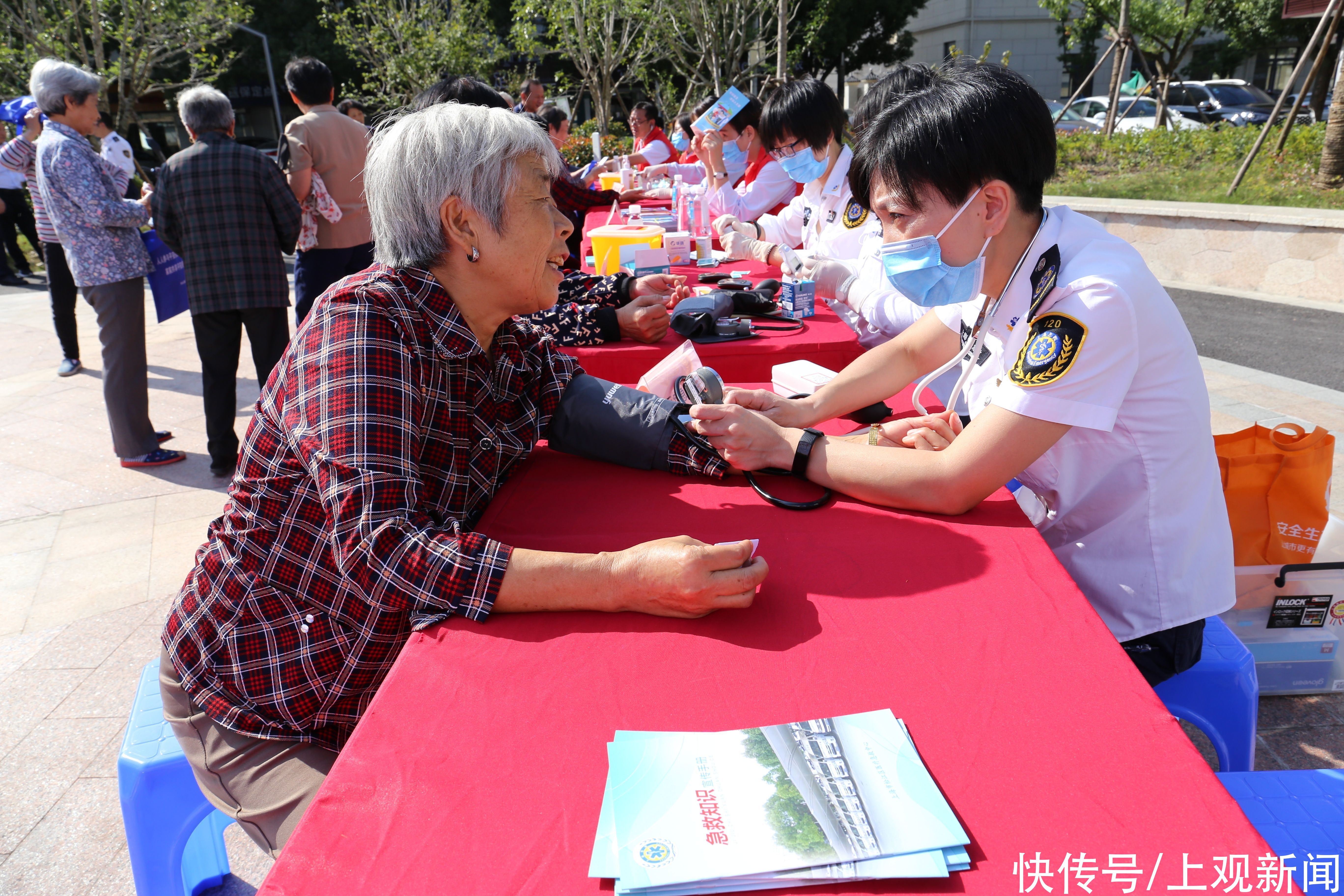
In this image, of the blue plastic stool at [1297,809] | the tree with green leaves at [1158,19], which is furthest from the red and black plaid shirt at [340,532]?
the tree with green leaves at [1158,19]

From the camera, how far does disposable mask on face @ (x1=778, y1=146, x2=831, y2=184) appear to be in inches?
169

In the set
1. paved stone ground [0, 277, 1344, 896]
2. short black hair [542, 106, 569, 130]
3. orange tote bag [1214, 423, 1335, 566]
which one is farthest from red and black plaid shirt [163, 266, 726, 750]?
short black hair [542, 106, 569, 130]

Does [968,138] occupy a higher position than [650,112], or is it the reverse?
[650,112]

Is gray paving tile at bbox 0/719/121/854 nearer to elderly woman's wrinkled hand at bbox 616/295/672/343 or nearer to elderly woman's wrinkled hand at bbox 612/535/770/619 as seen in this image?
elderly woman's wrinkled hand at bbox 612/535/770/619

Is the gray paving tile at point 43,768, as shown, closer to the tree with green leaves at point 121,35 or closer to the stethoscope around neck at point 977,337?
the stethoscope around neck at point 977,337

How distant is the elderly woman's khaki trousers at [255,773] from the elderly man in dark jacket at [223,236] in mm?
3123

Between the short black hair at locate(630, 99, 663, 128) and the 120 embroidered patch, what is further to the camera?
the short black hair at locate(630, 99, 663, 128)

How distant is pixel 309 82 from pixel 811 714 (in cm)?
497

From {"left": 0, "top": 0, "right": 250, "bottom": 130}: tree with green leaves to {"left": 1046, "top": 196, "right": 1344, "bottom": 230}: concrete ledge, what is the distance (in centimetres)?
1276

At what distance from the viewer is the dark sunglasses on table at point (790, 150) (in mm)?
4270

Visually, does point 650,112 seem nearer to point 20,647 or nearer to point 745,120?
point 745,120

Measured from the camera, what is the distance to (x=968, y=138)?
1555 millimetres

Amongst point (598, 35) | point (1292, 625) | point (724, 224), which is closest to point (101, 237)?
point (724, 224)

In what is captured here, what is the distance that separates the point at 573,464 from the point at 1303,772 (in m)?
1.45
